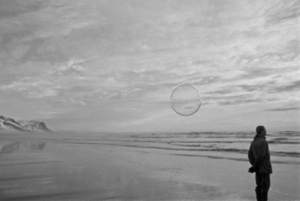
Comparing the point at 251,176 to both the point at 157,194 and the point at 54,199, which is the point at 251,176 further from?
the point at 54,199

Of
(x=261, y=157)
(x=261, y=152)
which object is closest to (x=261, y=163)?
(x=261, y=157)

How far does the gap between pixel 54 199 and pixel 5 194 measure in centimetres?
194

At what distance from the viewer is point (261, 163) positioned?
7.55 meters

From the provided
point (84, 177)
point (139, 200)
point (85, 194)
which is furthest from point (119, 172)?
point (139, 200)

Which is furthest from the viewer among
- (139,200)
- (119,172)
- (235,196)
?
(119,172)

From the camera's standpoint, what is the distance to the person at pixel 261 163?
7.50m

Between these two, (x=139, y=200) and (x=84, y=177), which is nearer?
(x=139, y=200)

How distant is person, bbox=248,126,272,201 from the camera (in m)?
7.50

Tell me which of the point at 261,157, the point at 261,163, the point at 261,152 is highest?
the point at 261,152

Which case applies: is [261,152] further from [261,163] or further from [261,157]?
[261,163]

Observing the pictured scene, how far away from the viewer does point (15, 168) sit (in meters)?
15.6

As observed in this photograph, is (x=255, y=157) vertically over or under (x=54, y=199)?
over

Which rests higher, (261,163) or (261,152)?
(261,152)

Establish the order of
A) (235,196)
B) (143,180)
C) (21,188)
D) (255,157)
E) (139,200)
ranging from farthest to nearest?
1. (143,180)
2. (21,188)
3. (235,196)
4. (139,200)
5. (255,157)
